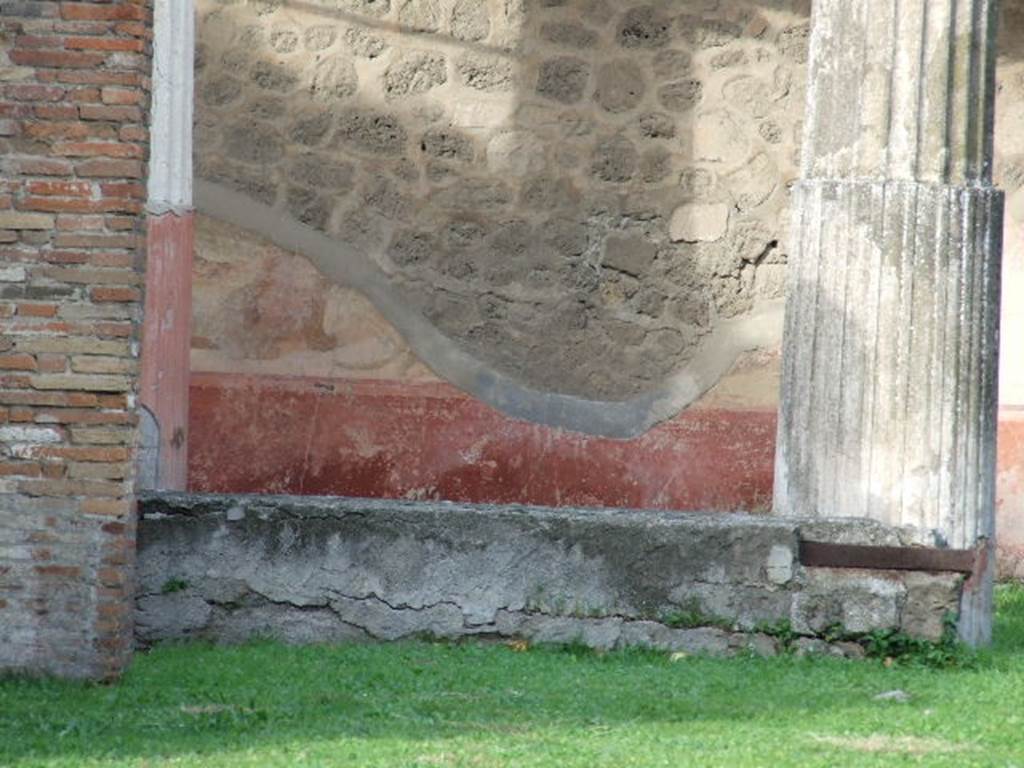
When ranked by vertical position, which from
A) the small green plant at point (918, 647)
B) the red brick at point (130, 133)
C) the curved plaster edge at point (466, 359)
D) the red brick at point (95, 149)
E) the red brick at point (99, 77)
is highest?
the red brick at point (99, 77)

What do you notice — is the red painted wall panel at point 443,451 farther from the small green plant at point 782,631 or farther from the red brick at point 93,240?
the red brick at point 93,240

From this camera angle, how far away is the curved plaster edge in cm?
924

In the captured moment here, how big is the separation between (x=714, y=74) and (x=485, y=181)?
112 cm

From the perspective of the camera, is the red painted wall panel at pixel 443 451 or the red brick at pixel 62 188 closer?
the red brick at pixel 62 188

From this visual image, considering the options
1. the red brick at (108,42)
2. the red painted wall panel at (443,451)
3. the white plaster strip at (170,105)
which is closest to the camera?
the red brick at (108,42)

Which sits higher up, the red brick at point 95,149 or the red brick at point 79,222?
the red brick at point 95,149

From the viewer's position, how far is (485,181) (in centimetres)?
930

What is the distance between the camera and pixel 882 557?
655 cm

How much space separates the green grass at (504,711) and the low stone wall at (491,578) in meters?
0.11

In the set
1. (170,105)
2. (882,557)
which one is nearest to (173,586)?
(170,105)

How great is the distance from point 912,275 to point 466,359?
297cm

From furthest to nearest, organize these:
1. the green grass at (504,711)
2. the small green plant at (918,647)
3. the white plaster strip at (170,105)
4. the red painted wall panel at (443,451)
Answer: the red painted wall panel at (443,451)
the white plaster strip at (170,105)
the small green plant at (918,647)
the green grass at (504,711)

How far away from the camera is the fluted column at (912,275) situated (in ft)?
21.9

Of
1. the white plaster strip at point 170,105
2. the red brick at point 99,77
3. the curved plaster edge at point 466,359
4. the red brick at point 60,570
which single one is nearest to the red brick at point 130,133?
the red brick at point 99,77
